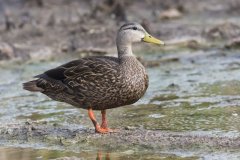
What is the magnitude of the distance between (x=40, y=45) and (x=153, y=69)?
11.3 ft

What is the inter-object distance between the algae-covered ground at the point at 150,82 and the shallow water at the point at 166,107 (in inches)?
0.6

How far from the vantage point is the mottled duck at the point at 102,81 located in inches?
380

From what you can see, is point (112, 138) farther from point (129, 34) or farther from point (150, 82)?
point (150, 82)

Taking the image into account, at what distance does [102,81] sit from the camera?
383 inches

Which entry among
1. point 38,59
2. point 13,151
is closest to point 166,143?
point 13,151

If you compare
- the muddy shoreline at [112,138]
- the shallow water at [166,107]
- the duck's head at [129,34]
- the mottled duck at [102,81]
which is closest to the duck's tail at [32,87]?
the mottled duck at [102,81]

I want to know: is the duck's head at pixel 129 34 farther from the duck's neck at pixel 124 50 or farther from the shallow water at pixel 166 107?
the shallow water at pixel 166 107

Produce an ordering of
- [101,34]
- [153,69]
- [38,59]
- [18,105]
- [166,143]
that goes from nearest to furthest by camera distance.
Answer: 1. [166,143]
2. [18,105]
3. [153,69]
4. [38,59]
5. [101,34]

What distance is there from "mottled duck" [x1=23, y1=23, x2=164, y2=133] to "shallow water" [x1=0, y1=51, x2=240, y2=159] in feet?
2.11

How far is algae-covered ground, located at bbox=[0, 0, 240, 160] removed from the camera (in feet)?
30.2

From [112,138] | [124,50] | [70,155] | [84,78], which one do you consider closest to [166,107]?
[124,50]

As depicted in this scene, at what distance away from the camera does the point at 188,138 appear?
9.06m

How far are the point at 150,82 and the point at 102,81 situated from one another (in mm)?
3949

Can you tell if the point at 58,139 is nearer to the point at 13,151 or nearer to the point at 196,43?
the point at 13,151
